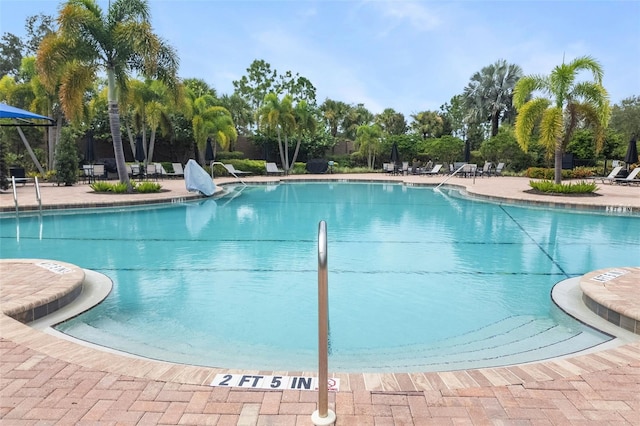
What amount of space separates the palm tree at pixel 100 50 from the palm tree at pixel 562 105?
37.9 ft

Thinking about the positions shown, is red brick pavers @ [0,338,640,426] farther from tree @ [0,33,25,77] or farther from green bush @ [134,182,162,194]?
tree @ [0,33,25,77]

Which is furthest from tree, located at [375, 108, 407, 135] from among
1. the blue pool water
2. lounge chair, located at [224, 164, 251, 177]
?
the blue pool water

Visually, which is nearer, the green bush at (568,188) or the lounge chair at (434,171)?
the green bush at (568,188)

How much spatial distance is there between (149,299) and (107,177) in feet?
58.5

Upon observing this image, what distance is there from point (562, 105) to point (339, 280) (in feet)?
39.9

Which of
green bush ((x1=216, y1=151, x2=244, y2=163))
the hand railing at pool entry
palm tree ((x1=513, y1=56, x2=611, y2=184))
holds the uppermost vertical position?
palm tree ((x1=513, y1=56, x2=611, y2=184))

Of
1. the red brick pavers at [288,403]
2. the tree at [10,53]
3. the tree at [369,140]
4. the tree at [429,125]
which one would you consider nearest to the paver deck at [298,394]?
the red brick pavers at [288,403]

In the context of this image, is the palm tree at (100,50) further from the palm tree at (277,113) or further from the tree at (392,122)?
the tree at (392,122)

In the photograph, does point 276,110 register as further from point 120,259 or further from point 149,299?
point 149,299

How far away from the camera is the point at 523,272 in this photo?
6180 mm

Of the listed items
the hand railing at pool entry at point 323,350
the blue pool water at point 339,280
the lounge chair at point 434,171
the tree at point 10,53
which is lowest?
the blue pool water at point 339,280

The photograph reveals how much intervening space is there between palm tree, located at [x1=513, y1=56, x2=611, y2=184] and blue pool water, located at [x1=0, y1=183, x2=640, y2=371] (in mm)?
3739

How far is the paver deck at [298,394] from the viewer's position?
2275mm

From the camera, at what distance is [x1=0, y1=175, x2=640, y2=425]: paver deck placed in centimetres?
228
